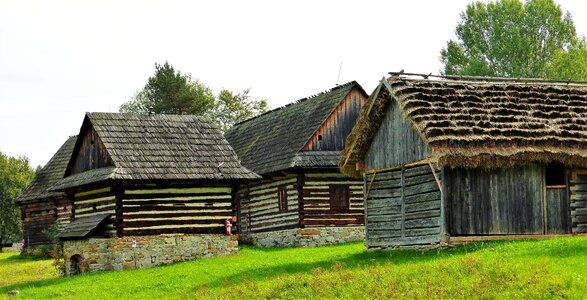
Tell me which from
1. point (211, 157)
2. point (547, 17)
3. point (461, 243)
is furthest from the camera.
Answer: point (547, 17)

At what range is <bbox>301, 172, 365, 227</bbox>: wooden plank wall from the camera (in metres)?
38.8

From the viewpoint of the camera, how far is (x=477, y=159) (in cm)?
2556

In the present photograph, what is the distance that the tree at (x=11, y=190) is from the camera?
8150cm

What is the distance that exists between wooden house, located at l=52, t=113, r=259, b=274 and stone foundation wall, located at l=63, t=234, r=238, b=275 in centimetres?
3

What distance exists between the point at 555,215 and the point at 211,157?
43.0ft

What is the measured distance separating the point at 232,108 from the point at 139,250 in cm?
4684

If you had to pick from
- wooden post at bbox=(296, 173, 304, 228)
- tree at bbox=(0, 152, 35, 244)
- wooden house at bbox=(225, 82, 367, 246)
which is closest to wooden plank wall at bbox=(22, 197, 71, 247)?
wooden house at bbox=(225, 82, 367, 246)

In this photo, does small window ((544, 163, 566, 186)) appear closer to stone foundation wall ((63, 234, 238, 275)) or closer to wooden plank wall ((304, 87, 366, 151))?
stone foundation wall ((63, 234, 238, 275))

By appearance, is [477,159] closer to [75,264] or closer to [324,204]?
[324,204]

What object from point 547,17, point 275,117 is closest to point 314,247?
point 275,117

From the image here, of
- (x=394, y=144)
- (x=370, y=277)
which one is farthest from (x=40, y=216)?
(x=370, y=277)

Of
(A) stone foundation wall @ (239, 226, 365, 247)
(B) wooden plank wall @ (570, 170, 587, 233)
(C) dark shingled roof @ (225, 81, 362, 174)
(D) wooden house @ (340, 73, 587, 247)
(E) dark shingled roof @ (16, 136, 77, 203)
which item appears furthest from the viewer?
(E) dark shingled roof @ (16, 136, 77, 203)

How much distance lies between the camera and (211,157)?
35375 mm

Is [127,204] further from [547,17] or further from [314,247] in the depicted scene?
[547,17]
